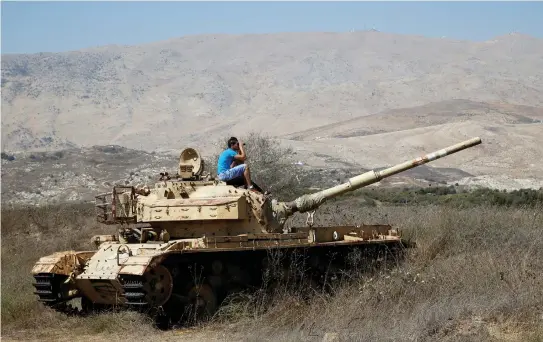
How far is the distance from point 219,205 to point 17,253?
10.9 m

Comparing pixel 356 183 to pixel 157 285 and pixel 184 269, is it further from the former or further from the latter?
pixel 157 285

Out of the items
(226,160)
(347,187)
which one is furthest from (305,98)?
(226,160)

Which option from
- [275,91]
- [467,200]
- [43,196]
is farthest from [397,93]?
[467,200]

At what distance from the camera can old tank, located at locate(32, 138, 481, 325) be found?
12.7 metres

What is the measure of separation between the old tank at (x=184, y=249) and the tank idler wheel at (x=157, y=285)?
1cm

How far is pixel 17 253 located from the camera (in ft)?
75.0

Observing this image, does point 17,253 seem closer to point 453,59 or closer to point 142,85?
point 142,85

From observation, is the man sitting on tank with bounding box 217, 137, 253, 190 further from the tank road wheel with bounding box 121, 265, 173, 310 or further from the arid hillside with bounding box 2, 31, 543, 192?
the arid hillside with bounding box 2, 31, 543, 192

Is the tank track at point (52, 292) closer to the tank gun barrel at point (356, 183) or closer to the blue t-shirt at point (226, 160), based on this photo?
the blue t-shirt at point (226, 160)

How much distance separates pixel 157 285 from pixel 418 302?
3.51 meters

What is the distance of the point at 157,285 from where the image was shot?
12.5 meters

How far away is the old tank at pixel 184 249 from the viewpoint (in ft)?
41.6

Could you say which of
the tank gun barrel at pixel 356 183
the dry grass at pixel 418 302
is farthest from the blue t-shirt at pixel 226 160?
the dry grass at pixel 418 302

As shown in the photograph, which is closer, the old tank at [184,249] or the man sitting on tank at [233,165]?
the old tank at [184,249]
